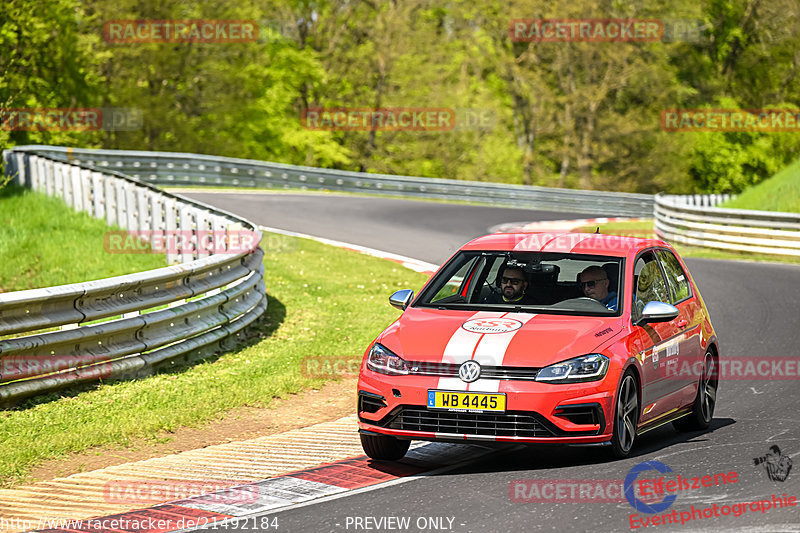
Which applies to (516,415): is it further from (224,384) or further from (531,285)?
(224,384)

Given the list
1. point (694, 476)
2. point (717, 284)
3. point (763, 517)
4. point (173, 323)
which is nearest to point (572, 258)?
point (694, 476)

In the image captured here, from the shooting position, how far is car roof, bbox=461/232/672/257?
8.67 m

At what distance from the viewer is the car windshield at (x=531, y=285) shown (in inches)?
325

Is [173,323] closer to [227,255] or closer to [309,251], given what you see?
[227,255]

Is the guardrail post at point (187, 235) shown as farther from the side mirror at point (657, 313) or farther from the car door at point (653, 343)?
the side mirror at point (657, 313)

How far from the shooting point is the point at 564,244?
8797mm

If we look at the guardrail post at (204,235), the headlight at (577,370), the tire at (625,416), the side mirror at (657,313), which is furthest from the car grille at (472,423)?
the guardrail post at (204,235)

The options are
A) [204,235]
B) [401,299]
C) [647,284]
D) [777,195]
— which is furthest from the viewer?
[777,195]

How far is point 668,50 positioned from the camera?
188ft

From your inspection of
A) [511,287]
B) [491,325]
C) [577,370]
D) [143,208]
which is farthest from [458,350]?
[143,208]

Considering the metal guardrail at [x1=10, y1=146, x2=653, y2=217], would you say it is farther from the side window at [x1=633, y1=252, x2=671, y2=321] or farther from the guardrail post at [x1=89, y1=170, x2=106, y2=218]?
the side window at [x1=633, y1=252, x2=671, y2=321]

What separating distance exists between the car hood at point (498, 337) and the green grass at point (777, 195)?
2387cm

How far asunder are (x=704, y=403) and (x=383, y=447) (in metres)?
2.91

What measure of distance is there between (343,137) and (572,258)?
53.3m
